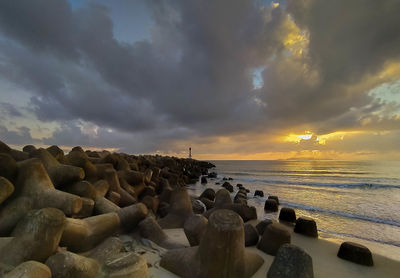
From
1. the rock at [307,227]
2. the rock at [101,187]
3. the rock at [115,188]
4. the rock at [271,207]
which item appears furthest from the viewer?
the rock at [271,207]

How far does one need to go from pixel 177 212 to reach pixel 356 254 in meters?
3.17

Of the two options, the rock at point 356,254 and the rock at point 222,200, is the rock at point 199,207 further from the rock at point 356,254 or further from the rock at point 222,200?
the rock at point 356,254

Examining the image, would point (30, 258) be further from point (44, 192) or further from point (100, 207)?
point (100, 207)

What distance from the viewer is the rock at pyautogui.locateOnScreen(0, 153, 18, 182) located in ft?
8.96

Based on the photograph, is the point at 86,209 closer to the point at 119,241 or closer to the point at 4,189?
the point at 119,241

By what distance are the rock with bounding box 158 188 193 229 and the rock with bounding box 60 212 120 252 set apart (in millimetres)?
1391

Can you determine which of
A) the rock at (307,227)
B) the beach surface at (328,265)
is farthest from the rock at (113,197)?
the rock at (307,227)

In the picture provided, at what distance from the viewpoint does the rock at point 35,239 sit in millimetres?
1788

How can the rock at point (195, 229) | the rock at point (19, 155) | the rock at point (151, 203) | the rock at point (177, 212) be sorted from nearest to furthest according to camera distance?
the rock at point (195, 229)
the rock at point (19, 155)
the rock at point (177, 212)
the rock at point (151, 203)

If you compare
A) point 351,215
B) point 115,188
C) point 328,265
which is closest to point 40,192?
point 115,188

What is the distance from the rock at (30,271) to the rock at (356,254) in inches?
150

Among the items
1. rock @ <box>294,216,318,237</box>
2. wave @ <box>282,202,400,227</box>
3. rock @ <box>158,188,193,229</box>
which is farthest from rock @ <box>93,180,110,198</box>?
wave @ <box>282,202,400,227</box>

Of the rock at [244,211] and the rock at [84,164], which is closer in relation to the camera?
the rock at [84,164]

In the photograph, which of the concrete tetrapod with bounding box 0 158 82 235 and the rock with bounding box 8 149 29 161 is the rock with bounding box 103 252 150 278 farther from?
the rock with bounding box 8 149 29 161
